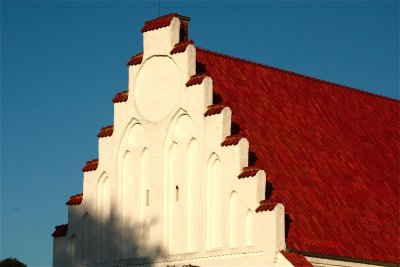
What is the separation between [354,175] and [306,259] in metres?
9.77

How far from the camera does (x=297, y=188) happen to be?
63656 millimetres

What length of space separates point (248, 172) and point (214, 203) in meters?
2.77

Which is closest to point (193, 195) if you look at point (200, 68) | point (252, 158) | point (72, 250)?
point (252, 158)

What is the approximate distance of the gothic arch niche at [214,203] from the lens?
6184 centimetres

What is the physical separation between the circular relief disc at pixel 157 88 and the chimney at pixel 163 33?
466 mm

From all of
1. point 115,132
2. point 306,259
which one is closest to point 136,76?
point 115,132

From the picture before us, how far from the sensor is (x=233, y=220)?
61.3 m

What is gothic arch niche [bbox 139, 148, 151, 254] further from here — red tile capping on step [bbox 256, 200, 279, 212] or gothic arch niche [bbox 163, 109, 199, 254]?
red tile capping on step [bbox 256, 200, 279, 212]

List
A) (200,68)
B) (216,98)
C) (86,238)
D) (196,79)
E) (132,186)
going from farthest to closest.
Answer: (86,238) < (132,186) < (200,68) < (216,98) < (196,79)

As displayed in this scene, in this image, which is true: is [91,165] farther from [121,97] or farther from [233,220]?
[233,220]

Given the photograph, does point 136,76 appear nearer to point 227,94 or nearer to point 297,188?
point 227,94

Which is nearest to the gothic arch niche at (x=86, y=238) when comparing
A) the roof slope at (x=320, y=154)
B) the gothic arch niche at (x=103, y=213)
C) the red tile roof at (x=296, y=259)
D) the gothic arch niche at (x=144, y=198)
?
the gothic arch niche at (x=103, y=213)

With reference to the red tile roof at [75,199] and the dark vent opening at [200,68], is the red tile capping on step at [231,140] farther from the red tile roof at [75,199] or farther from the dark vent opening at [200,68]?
the red tile roof at [75,199]

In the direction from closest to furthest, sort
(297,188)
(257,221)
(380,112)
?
(257,221) < (297,188) < (380,112)
